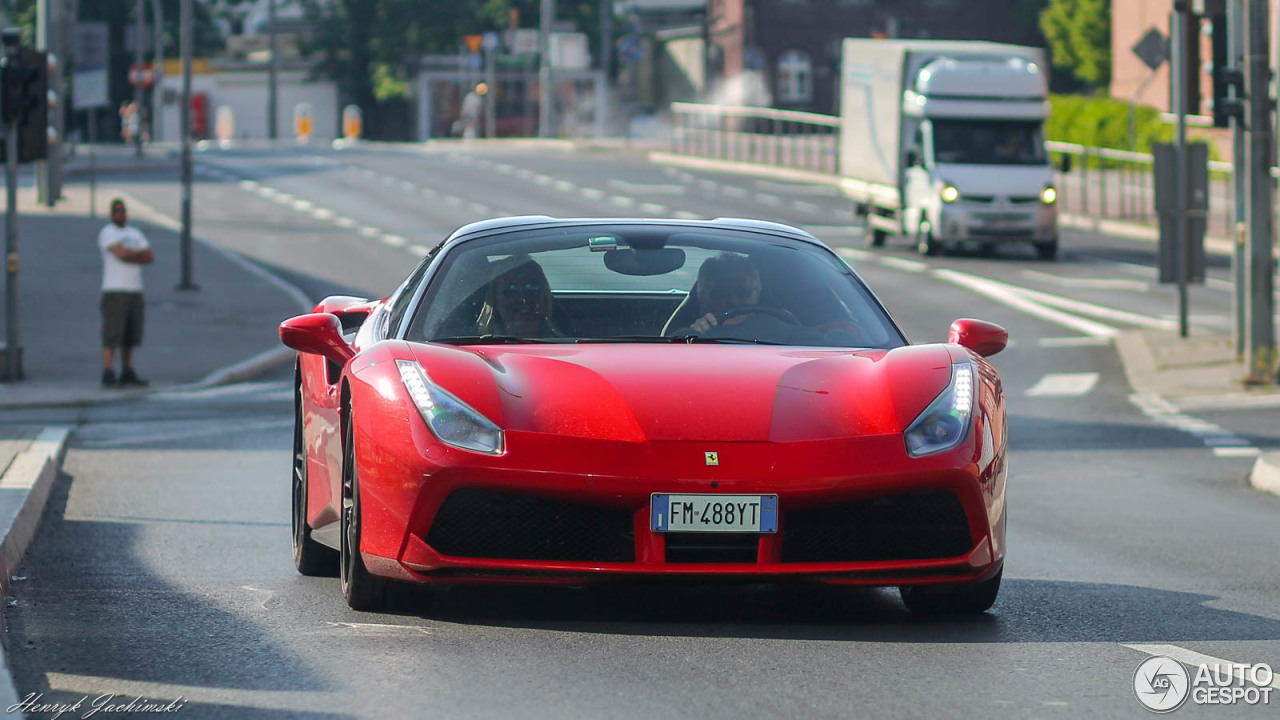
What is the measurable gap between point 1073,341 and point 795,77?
66.9m

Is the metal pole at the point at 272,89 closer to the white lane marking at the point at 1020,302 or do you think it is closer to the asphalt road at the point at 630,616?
the white lane marking at the point at 1020,302

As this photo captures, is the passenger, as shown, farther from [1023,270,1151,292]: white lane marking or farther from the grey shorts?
[1023,270,1151,292]: white lane marking

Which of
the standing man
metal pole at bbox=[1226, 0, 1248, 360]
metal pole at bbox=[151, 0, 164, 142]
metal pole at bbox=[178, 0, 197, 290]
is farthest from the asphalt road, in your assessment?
metal pole at bbox=[151, 0, 164, 142]

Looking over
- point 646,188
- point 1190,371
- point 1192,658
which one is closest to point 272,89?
point 646,188

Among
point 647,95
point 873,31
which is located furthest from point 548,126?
point 647,95

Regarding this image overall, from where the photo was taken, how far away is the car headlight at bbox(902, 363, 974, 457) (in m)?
6.73

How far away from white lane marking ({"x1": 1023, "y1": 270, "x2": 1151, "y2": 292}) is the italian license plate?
85.9 feet

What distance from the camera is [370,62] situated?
9762 centimetres

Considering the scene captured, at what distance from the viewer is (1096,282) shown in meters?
33.2

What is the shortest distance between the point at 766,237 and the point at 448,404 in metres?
1.85

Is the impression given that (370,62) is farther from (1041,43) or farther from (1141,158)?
(1141,158)

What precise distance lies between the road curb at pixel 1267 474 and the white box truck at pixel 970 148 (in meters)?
23.2

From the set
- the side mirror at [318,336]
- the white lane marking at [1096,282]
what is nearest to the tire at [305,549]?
the side mirror at [318,336]

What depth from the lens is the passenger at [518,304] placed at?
7527mm
